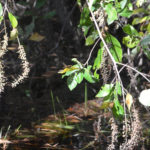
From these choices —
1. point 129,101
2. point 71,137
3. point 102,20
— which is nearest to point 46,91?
point 71,137

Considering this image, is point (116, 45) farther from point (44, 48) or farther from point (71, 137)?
point (44, 48)

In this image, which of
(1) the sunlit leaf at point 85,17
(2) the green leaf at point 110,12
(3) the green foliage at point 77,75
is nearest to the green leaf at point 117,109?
(3) the green foliage at point 77,75

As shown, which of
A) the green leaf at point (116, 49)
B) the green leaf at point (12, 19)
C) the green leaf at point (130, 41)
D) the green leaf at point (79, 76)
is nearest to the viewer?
the green leaf at point (12, 19)

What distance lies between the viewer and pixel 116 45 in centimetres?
142

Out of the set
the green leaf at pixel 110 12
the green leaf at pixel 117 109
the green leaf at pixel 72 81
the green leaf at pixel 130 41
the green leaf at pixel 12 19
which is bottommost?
the green leaf at pixel 117 109

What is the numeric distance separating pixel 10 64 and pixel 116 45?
2273 mm

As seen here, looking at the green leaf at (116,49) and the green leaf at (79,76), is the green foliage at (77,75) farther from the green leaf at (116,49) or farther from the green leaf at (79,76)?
the green leaf at (116,49)

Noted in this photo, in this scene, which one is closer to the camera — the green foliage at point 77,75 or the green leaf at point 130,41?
the green foliage at point 77,75

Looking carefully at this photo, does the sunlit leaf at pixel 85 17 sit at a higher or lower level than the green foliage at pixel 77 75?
higher

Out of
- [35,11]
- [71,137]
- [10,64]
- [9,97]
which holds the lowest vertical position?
[71,137]

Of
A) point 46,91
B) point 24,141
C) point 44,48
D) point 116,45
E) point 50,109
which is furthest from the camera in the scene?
point 44,48

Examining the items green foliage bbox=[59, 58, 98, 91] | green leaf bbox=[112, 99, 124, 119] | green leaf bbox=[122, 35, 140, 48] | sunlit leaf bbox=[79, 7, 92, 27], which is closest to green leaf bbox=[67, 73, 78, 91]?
green foliage bbox=[59, 58, 98, 91]

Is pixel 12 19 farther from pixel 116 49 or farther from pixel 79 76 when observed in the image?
pixel 116 49

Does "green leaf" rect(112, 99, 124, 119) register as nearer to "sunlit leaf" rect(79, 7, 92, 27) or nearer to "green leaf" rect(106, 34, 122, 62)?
"green leaf" rect(106, 34, 122, 62)
